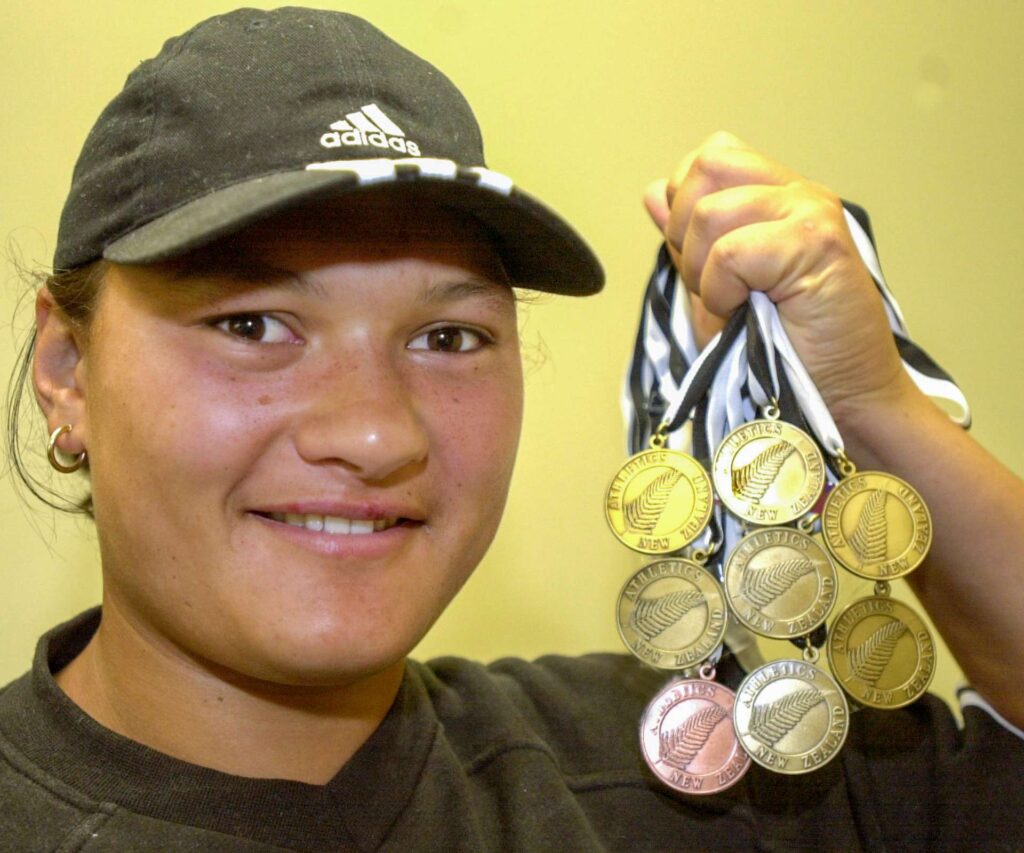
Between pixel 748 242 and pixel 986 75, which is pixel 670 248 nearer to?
pixel 748 242

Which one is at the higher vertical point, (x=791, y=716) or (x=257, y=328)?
(x=257, y=328)

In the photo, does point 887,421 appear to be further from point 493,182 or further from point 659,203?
point 493,182

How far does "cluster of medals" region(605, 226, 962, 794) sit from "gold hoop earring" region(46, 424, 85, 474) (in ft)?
1.42

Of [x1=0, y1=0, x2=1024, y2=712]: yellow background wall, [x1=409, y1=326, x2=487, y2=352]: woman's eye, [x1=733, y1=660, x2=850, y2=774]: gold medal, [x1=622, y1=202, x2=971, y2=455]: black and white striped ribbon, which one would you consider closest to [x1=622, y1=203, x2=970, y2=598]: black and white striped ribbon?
[x1=622, y1=202, x2=971, y2=455]: black and white striped ribbon

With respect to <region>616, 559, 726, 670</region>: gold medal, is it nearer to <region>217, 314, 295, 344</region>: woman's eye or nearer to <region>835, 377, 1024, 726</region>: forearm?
<region>835, 377, 1024, 726</region>: forearm

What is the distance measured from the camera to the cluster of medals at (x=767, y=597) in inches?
37.1

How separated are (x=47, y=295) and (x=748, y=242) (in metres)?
0.57

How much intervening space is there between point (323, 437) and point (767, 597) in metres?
0.40

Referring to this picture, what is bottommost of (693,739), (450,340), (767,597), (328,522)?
(693,739)

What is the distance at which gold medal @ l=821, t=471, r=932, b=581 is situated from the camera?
96cm

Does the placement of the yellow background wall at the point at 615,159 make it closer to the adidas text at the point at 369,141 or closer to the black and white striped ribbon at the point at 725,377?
the black and white striped ribbon at the point at 725,377

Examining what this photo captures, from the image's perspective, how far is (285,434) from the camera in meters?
0.78

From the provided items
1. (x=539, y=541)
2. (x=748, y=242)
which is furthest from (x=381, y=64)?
(x=539, y=541)

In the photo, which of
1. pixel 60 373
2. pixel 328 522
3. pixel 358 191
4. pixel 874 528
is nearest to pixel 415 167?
pixel 358 191
